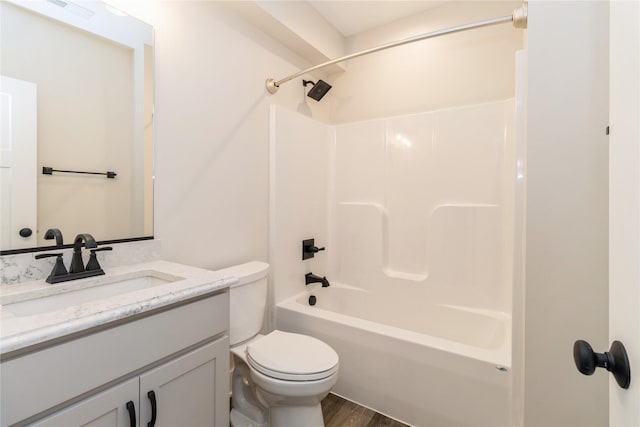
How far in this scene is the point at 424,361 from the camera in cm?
155

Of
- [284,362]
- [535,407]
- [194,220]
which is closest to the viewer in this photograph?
[535,407]

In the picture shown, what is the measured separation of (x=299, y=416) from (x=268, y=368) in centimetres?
28

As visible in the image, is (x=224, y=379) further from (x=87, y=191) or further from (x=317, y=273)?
(x=317, y=273)

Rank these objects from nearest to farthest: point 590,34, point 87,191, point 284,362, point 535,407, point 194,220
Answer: point 590,34, point 535,407, point 87,191, point 284,362, point 194,220

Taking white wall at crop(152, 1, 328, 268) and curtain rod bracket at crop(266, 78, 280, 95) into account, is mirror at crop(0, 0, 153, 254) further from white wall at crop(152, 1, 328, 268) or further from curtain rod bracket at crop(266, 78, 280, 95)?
curtain rod bracket at crop(266, 78, 280, 95)

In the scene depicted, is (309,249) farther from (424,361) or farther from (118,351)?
(118,351)

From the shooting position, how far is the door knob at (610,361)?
0.47 m

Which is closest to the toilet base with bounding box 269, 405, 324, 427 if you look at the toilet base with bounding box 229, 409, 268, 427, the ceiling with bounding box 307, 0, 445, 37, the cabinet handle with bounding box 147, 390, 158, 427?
the toilet base with bounding box 229, 409, 268, 427

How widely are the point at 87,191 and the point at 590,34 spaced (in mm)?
1965

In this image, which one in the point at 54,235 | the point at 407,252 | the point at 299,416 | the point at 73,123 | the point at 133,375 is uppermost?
the point at 73,123

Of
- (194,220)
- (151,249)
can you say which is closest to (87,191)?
(151,249)

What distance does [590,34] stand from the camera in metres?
0.98

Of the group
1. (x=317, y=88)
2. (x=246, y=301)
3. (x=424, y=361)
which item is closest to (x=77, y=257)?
(x=246, y=301)

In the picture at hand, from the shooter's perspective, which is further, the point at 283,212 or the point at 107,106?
the point at 283,212
